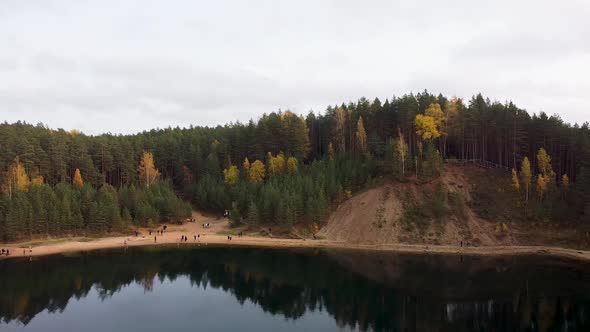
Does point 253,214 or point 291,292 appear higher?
point 253,214

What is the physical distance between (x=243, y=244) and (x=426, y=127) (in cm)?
4965

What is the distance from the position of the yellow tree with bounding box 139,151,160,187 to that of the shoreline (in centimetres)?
3505

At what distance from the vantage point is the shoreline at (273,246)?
73.8 metres

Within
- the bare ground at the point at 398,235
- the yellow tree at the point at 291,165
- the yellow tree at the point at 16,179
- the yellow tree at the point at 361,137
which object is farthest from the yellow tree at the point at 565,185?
the yellow tree at the point at 16,179

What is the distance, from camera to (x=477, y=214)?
277 ft

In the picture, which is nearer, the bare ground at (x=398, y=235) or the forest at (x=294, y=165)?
the bare ground at (x=398, y=235)

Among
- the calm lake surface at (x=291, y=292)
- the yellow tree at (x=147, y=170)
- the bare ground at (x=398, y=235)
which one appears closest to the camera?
the calm lake surface at (x=291, y=292)

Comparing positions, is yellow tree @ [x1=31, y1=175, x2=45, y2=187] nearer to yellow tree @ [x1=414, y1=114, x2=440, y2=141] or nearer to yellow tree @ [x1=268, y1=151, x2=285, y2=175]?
yellow tree @ [x1=268, y1=151, x2=285, y2=175]

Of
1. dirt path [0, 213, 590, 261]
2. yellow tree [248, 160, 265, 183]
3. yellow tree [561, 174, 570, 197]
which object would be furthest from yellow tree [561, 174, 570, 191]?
yellow tree [248, 160, 265, 183]

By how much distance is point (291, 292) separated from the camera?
5522cm

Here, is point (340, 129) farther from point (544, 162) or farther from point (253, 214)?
point (544, 162)

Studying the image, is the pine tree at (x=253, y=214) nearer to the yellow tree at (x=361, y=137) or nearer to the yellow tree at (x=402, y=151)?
the yellow tree at (x=361, y=137)

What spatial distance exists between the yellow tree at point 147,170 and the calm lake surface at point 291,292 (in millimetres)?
47371

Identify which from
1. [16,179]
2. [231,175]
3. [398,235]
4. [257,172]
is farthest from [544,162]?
[16,179]
